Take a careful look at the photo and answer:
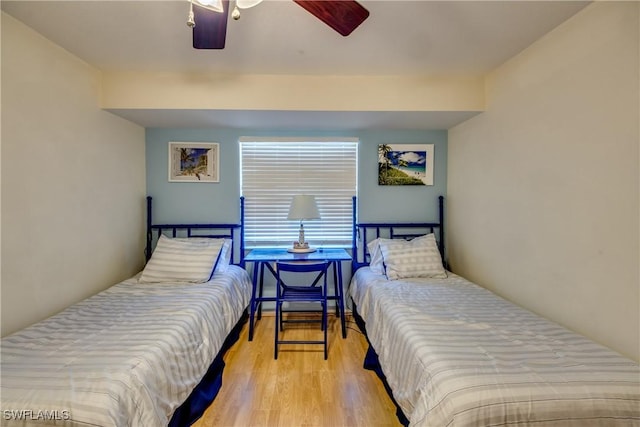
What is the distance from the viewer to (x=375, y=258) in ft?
9.35

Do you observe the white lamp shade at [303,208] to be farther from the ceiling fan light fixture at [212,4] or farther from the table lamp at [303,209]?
the ceiling fan light fixture at [212,4]

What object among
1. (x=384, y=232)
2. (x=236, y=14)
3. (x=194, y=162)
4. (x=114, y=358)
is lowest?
(x=114, y=358)

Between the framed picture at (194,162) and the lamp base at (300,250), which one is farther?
the framed picture at (194,162)

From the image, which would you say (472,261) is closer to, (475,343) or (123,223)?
(475,343)

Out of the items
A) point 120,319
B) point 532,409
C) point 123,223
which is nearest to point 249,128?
point 123,223

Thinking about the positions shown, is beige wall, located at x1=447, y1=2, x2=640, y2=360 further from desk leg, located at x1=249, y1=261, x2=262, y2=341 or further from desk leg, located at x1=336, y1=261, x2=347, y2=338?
desk leg, located at x1=249, y1=261, x2=262, y2=341

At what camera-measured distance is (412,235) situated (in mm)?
3154

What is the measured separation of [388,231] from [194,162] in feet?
7.04

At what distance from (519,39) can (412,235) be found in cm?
187

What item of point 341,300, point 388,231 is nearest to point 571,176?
point 388,231

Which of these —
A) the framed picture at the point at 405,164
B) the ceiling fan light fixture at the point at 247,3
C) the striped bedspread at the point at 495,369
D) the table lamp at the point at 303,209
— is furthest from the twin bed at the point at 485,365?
the ceiling fan light fixture at the point at 247,3

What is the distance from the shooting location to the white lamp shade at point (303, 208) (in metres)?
2.87

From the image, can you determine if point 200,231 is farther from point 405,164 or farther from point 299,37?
point 405,164

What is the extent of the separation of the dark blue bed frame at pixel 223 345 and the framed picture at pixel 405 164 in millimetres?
1529
